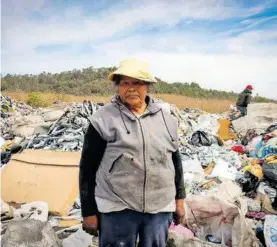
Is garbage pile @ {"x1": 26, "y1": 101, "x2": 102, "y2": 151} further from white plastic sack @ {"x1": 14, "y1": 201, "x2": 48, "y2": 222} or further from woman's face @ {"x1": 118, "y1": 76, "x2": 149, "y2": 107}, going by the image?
woman's face @ {"x1": 118, "y1": 76, "x2": 149, "y2": 107}

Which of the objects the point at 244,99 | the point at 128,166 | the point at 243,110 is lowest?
Result: the point at 243,110

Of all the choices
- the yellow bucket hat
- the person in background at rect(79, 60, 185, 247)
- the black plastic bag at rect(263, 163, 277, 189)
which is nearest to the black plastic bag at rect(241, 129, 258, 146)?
the black plastic bag at rect(263, 163, 277, 189)

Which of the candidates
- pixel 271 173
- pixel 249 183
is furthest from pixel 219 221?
pixel 249 183

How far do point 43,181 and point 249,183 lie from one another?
248 cm

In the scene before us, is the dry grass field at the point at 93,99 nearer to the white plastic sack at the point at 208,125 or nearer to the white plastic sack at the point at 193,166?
the white plastic sack at the point at 208,125

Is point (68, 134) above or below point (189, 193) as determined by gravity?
above

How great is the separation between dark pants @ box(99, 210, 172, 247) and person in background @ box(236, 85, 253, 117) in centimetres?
922

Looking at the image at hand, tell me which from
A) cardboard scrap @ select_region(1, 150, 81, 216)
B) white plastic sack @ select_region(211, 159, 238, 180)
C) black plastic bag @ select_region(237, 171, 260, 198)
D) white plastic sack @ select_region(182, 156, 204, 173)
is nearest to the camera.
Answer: cardboard scrap @ select_region(1, 150, 81, 216)

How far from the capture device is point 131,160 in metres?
1.72

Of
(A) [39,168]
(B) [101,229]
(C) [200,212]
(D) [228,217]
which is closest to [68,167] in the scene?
(A) [39,168]

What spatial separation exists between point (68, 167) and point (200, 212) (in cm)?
171

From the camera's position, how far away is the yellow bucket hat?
1.76 metres

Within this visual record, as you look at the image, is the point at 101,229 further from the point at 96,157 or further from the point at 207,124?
the point at 207,124

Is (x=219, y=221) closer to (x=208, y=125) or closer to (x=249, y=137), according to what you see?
(x=249, y=137)
